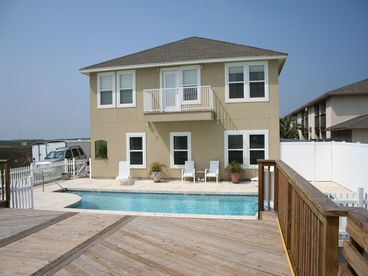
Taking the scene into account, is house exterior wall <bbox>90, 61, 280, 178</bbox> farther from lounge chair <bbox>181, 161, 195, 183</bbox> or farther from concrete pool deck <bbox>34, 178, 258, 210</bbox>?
concrete pool deck <bbox>34, 178, 258, 210</bbox>

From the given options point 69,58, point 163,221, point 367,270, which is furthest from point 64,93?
point 367,270

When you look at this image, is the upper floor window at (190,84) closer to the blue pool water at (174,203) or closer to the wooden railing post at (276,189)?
the blue pool water at (174,203)

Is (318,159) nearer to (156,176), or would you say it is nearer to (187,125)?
(187,125)

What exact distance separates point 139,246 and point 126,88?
1258 cm

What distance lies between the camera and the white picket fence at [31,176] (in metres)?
7.84

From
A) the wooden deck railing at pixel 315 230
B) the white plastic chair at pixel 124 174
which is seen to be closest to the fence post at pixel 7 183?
the white plastic chair at pixel 124 174

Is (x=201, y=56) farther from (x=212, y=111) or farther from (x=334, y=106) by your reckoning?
(x=334, y=106)

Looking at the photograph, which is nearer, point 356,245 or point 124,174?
point 356,245

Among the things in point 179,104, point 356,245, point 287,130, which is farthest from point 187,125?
point 287,130

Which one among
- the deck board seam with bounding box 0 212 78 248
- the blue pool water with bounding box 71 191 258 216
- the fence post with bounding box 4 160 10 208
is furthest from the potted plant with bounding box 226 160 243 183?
the fence post with bounding box 4 160 10 208

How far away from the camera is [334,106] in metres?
24.0

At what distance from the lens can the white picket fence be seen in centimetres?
784

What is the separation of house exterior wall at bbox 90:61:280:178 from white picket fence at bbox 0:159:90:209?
118 centimetres

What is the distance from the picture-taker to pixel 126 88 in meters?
15.9
